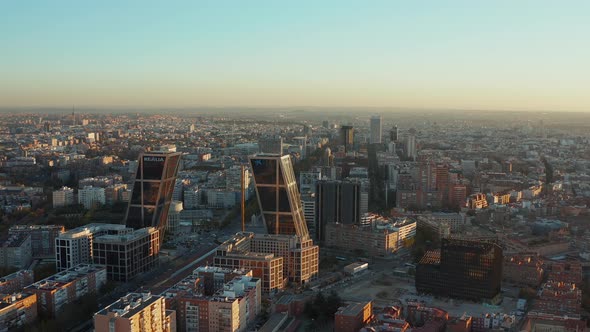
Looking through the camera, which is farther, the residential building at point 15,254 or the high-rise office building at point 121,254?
the residential building at point 15,254

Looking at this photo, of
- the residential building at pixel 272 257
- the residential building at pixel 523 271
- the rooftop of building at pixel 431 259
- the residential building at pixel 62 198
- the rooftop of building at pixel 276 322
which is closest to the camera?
the rooftop of building at pixel 276 322

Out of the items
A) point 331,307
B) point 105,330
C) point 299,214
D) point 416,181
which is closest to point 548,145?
point 416,181

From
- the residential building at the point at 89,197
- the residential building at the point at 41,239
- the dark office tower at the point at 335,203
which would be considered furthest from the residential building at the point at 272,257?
the residential building at the point at 89,197

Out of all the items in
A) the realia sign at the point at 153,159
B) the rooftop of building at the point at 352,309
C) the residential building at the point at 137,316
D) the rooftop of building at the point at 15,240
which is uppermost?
the realia sign at the point at 153,159

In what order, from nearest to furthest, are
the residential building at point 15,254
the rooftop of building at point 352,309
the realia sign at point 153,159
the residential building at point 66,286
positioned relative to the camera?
the rooftop of building at point 352,309, the residential building at point 66,286, the residential building at point 15,254, the realia sign at point 153,159

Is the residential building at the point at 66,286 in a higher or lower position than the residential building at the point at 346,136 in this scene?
lower

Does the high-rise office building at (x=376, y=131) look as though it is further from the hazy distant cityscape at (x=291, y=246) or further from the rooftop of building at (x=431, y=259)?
the rooftop of building at (x=431, y=259)
